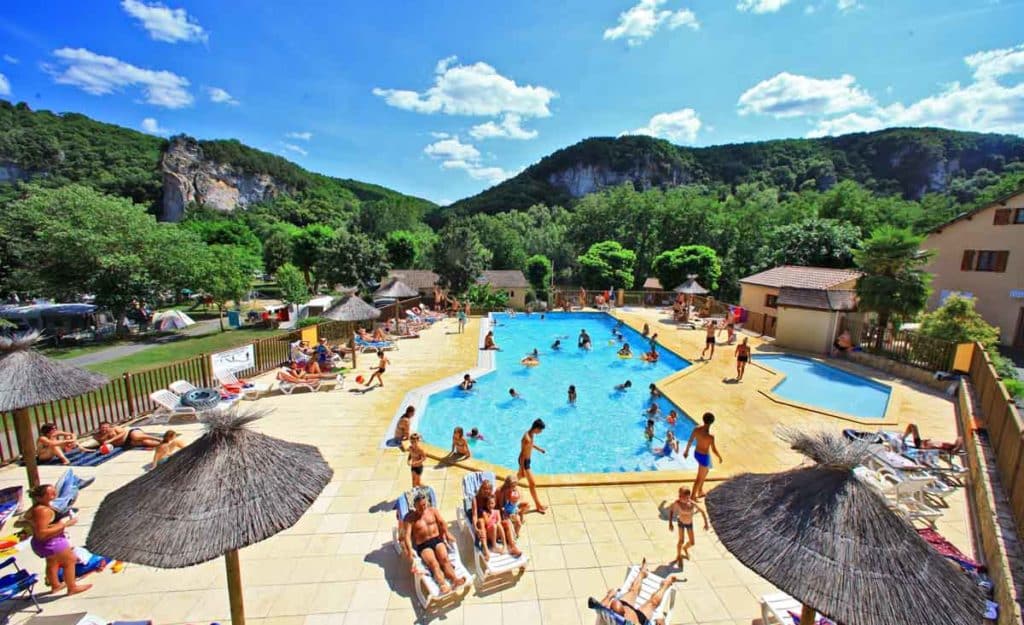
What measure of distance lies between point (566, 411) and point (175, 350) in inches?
889

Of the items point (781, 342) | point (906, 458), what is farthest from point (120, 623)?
point (781, 342)

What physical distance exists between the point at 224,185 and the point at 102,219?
83.0 m

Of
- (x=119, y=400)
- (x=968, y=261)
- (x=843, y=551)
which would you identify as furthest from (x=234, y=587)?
(x=968, y=261)

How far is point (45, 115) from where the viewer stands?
3226 inches

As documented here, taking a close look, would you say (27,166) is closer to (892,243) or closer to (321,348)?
(321,348)

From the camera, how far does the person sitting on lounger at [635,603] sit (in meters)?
4.01

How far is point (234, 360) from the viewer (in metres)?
12.1

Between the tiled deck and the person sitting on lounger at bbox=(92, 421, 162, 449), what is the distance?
0.23m

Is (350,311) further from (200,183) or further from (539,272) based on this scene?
(200,183)

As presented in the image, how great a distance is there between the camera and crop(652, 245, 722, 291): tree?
102ft

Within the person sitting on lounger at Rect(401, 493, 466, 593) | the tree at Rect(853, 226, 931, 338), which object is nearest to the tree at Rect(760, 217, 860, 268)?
the tree at Rect(853, 226, 931, 338)

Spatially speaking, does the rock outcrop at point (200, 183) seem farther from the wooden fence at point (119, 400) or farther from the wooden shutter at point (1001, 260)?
the wooden shutter at point (1001, 260)

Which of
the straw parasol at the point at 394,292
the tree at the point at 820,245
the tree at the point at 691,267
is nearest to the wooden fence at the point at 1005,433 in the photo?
the tree at the point at 820,245

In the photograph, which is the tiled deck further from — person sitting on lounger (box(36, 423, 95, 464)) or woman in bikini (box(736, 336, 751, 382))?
woman in bikini (box(736, 336, 751, 382))
